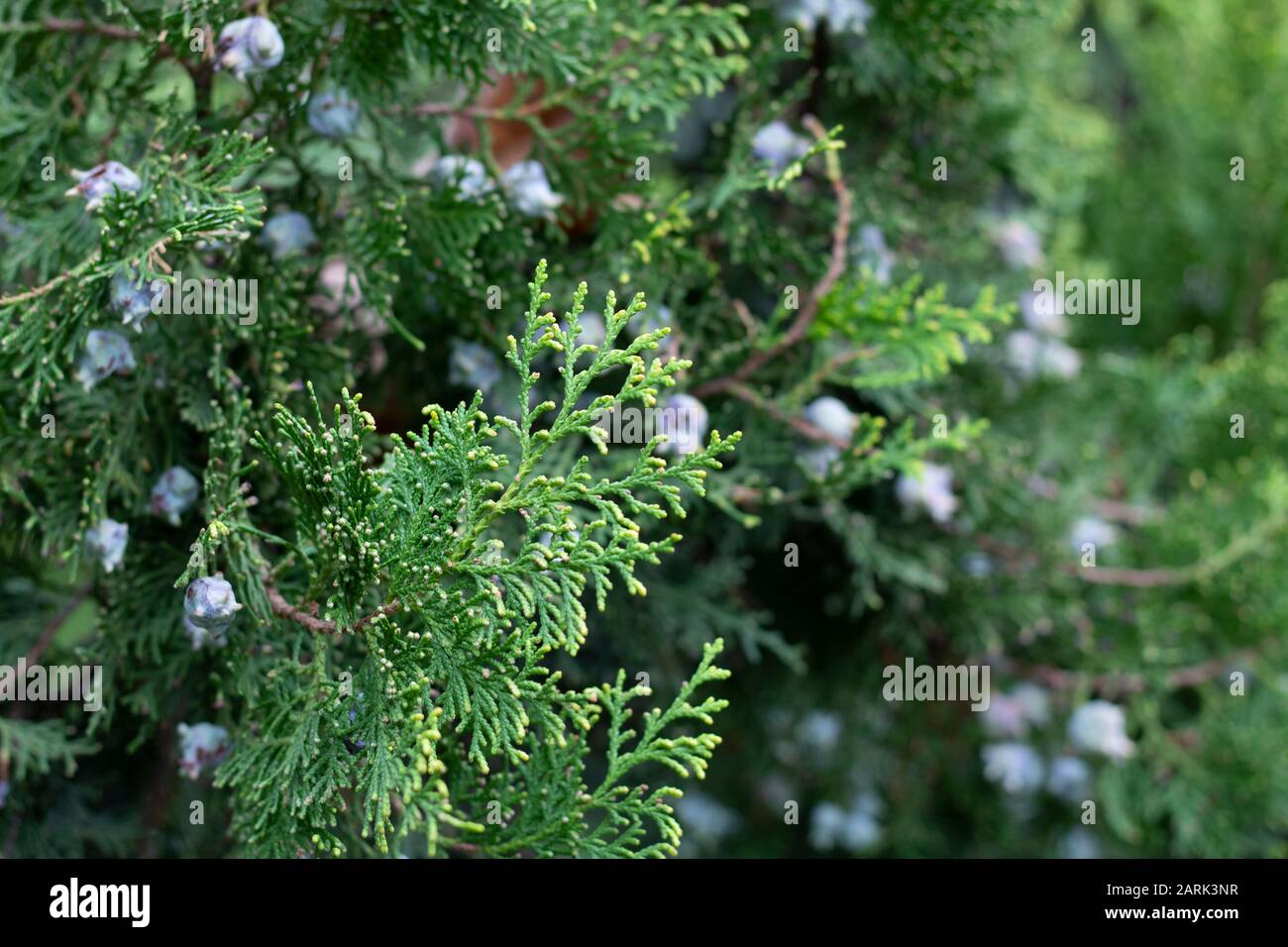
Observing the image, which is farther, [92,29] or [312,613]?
[92,29]

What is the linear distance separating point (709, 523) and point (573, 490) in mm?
523

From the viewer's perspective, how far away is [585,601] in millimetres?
1106

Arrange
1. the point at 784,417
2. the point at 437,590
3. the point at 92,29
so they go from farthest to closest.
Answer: the point at 784,417, the point at 92,29, the point at 437,590

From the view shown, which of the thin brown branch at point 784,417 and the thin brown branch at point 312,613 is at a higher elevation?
the thin brown branch at point 784,417

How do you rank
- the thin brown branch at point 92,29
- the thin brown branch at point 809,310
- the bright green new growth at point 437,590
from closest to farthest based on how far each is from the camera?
the bright green new growth at point 437,590
the thin brown branch at point 92,29
the thin brown branch at point 809,310

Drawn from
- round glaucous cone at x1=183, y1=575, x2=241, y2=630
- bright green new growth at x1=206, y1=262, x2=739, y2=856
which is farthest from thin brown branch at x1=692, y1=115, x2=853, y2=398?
round glaucous cone at x1=183, y1=575, x2=241, y2=630

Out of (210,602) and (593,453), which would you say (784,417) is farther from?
(210,602)

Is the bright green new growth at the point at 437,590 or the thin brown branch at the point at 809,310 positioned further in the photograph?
the thin brown branch at the point at 809,310

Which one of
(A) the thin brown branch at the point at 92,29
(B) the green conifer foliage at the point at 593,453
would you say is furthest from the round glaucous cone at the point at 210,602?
(A) the thin brown branch at the point at 92,29

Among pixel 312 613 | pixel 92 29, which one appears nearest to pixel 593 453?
pixel 312 613

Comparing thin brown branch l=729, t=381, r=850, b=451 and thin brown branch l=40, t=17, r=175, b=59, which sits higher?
thin brown branch l=40, t=17, r=175, b=59

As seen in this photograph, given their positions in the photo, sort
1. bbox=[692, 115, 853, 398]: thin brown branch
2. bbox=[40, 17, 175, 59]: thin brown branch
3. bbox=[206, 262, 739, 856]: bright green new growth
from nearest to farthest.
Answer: bbox=[206, 262, 739, 856]: bright green new growth < bbox=[40, 17, 175, 59]: thin brown branch < bbox=[692, 115, 853, 398]: thin brown branch

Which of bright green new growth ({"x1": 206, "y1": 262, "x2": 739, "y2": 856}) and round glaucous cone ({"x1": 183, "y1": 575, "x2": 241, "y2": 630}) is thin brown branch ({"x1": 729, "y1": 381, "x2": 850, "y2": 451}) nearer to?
bright green new growth ({"x1": 206, "y1": 262, "x2": 739, "y2": 856})

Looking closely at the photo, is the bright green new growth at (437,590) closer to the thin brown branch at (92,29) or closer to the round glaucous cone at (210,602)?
the round glaucous cone at (210,602)
